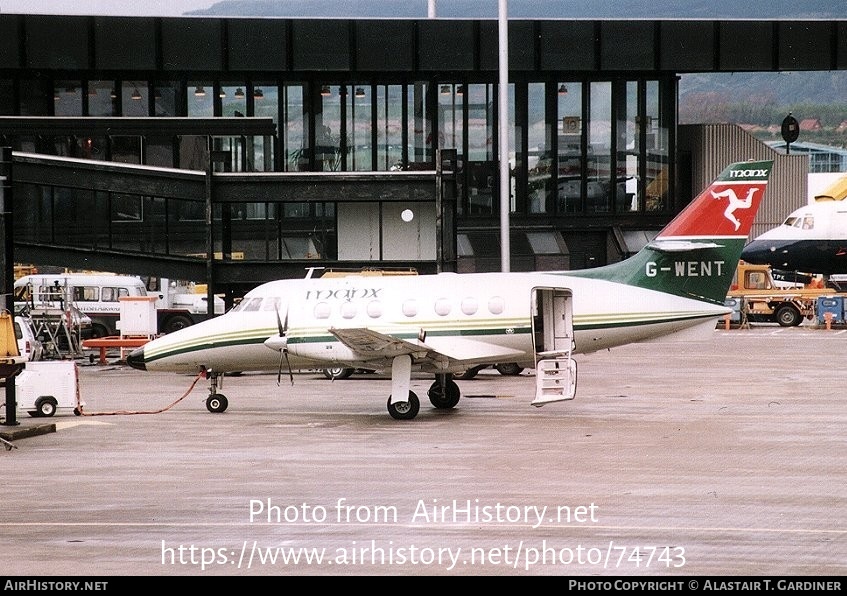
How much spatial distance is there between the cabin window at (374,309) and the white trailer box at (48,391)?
→ 599 cm

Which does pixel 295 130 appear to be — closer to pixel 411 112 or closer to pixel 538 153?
pixel 411 112

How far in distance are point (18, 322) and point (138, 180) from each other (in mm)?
10052

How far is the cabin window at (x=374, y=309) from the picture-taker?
2478 cm

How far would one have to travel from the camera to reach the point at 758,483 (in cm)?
1606

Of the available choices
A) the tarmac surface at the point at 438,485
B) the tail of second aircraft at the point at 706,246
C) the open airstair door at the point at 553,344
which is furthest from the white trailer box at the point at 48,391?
the tail of second aircraft at the point at 706,246

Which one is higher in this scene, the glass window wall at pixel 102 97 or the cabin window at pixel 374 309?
the glass window wall at pixel 102 97

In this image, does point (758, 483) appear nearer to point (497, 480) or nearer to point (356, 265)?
point (497, 480)

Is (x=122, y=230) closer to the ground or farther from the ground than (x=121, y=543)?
farther from the ground

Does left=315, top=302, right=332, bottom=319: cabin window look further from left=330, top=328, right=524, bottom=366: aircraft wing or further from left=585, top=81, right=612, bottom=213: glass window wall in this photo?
left=585, top=81, right=612, bottom=213: glass window wall

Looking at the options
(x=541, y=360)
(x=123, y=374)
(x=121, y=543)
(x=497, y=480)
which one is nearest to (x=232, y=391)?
(x=123, y=374)

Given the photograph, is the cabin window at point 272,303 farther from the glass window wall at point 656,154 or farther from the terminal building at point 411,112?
the glass window wall at point 656,154

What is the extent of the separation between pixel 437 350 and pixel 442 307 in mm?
931

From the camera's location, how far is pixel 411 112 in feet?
200

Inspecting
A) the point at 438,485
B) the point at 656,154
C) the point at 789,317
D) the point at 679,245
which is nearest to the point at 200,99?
the point at 656,154
